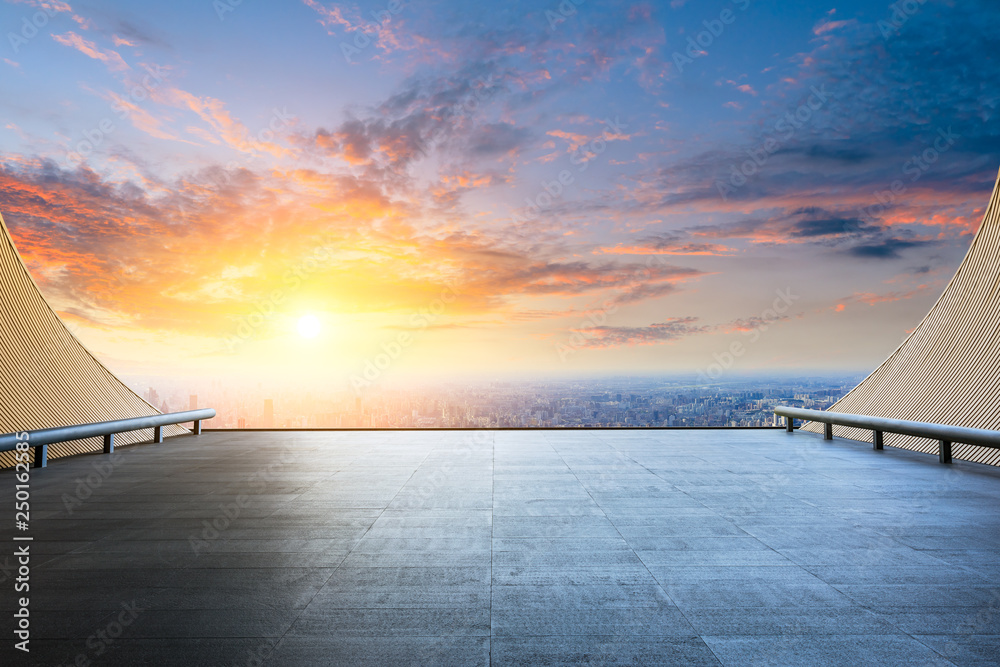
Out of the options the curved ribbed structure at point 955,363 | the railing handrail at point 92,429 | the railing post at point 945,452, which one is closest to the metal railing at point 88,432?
the railing handrail at point 92,429

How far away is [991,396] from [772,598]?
10.2 m

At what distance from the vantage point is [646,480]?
7809 mm

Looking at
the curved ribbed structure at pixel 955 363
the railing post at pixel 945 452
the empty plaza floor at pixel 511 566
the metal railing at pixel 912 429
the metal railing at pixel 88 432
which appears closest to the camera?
the empty plaza floor at pixel 511 566

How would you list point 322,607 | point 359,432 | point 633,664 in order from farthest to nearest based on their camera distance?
1. point 359,432
2. point 322,607
3. point 633,664

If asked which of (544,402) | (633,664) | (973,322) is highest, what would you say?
(973,322)

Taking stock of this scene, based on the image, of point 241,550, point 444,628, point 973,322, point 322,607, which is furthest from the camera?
point 973,322

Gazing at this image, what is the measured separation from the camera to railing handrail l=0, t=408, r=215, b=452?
25.4 feet

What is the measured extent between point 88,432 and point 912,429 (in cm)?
1410

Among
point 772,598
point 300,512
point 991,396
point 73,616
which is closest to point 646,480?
point 772,598

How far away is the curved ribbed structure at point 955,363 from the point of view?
10914 mm

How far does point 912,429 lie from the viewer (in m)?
9.28

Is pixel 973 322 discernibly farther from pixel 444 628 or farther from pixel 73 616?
pixel 73 616

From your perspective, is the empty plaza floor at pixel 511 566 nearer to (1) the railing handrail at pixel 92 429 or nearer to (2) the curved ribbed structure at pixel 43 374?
(1) the railing handrail at pixel 92 429

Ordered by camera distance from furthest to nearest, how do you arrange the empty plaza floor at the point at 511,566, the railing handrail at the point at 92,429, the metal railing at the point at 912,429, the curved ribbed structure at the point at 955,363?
the curved ribbed structure at the point at 955,363, the metal railing at the point at 912,429, the railing handrail at the point at 92,429, the empty plaza floor at the point at 511,566
